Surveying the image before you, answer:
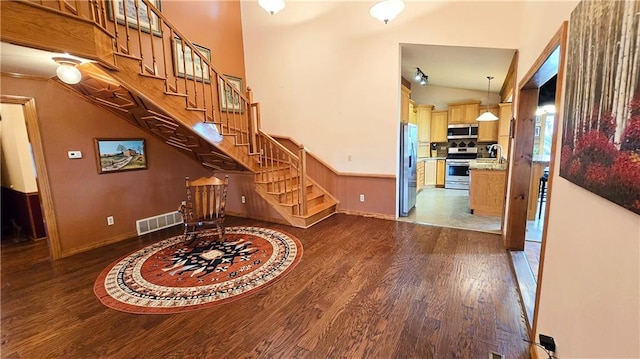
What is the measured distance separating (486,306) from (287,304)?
5.54ft

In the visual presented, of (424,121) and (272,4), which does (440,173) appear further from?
(272,4)

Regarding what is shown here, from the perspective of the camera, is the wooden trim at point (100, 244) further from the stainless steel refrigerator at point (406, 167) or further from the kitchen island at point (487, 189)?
the kitchen island at point (487, 189)

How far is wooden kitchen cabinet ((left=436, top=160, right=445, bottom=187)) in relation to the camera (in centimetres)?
805

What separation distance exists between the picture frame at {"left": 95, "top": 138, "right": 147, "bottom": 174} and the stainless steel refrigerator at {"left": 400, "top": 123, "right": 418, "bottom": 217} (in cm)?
425

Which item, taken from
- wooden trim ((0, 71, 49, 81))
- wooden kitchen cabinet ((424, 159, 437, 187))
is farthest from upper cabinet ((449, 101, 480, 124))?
wooden trim ((0, 71, 49, 81))

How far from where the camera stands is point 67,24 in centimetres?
225

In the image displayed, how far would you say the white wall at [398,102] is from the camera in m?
0.99

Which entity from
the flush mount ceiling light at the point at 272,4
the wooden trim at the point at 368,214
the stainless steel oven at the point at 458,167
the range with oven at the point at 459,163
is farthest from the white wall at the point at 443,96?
the flush mount ceiling light at the point at 272,4

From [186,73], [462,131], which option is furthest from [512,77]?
[186,73]

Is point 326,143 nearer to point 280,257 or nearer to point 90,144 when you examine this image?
point 280,257

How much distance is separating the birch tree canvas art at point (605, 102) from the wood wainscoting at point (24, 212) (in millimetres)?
6020

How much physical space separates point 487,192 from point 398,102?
2308mm

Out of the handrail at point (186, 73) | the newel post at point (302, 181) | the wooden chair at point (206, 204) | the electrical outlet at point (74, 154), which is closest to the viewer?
the handrail at point (186, 73)

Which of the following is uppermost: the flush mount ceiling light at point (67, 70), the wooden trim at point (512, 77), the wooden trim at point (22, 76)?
the wooden trim at point (512, 77)
